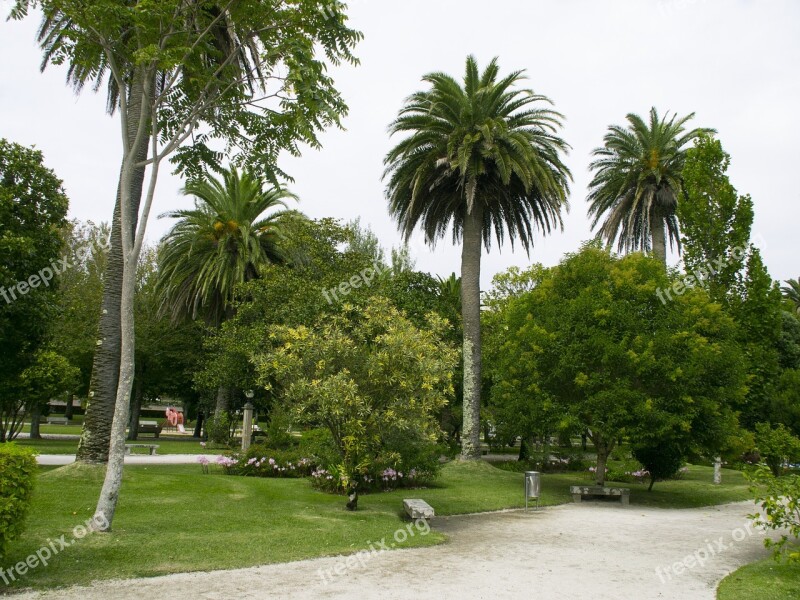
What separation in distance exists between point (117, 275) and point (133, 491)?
5.11m

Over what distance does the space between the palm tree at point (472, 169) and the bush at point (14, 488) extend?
1737 cm

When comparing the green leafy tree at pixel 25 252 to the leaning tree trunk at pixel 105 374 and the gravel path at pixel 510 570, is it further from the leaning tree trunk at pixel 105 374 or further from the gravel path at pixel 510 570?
the gravel path at pixel 510 570

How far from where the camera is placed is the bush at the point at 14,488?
681cm

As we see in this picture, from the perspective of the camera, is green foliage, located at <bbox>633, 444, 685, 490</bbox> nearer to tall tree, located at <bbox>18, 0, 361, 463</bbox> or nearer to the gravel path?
the gravel path

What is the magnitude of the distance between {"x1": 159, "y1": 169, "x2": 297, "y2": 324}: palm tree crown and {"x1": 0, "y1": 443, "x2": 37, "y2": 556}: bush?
22060 mm

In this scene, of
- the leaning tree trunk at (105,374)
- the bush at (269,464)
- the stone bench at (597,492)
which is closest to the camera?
the leaning tree trunk at (105,374)

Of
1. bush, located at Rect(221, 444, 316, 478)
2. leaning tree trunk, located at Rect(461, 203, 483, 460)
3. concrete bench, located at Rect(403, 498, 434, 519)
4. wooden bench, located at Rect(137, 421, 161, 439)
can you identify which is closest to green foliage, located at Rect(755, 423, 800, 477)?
leaning tree trunk, located at Rect(461, 203, 483, 460)

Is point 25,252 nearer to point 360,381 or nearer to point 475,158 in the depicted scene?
point 360,381

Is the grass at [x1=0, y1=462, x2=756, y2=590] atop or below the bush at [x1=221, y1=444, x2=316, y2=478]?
below

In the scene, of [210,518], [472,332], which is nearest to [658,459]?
[472,332]

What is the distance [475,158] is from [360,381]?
508 inches

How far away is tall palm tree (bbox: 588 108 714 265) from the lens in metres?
29.7

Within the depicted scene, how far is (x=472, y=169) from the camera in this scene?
22.7 meters

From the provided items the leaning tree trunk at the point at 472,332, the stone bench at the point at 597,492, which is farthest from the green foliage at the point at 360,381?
the leaning tree trunk at the point at 472,332
